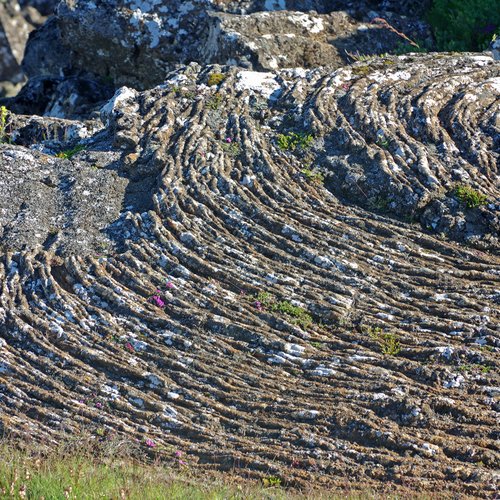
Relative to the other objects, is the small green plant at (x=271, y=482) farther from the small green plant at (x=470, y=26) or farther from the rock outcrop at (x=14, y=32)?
the rock outcrop at (x=14, y=32)

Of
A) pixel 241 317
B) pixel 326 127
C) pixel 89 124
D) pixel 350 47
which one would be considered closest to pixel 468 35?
pixel 350 47

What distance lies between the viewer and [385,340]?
388 inches

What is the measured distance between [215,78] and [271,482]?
24.7 ft

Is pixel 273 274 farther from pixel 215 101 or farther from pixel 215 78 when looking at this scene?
pixel 215 78

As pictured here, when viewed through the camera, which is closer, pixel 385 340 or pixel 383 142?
pixel 385 340

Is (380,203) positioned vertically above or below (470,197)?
below

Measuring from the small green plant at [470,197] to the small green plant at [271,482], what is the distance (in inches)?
191

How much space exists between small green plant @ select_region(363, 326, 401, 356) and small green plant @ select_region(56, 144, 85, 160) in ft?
17.7

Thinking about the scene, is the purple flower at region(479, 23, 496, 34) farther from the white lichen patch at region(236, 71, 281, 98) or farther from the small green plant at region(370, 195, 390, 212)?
the small green plant at region(370, 195, 390, 212)

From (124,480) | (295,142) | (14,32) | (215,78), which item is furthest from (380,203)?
(14,32)

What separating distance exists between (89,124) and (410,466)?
8.64 m

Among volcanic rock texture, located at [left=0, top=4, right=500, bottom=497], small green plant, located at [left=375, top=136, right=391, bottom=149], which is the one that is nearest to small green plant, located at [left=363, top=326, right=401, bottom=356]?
volcanic rock texture, located at [left=0, top=4, right=500, bottom=497]

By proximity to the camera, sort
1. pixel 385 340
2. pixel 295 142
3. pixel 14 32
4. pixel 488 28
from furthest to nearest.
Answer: pixel 14 32
pixel 488 28
pixel 295 142
pixel 385 340

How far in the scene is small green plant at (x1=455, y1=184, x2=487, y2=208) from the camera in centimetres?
1141
